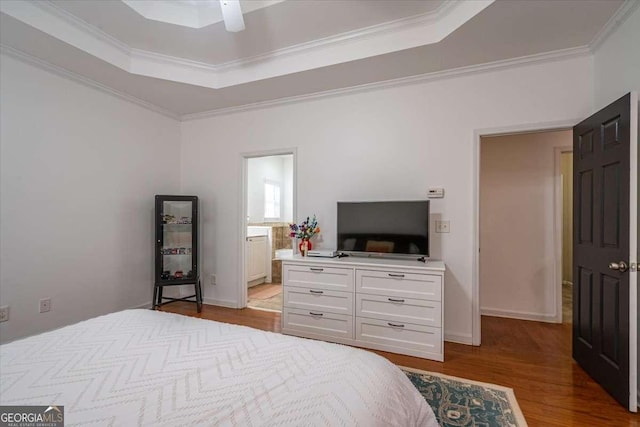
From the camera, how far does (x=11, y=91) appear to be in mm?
2586

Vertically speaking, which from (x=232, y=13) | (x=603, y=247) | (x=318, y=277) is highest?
(x=232, y=13)

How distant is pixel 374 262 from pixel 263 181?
3.80 meters

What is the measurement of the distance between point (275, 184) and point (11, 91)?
13.7 ft

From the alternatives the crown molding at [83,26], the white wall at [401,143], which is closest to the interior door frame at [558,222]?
the white wall at [401,143]

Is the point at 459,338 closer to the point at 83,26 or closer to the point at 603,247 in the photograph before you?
the point at 603,247

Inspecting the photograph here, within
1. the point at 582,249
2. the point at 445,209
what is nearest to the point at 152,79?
the point at 445,209

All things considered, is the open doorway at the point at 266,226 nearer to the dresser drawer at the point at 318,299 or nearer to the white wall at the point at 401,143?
the white wall at the point at 401,143

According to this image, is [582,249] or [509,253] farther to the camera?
[509,253]

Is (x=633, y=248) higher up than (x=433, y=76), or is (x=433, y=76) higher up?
(x=433, y=76)

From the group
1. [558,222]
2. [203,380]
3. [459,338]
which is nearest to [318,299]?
[459,338]

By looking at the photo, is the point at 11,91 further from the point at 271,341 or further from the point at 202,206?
the point at 271,341

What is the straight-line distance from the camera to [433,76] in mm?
2992

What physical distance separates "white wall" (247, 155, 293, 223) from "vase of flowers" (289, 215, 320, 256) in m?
2.13

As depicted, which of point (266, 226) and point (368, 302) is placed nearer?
point (368, 302)
